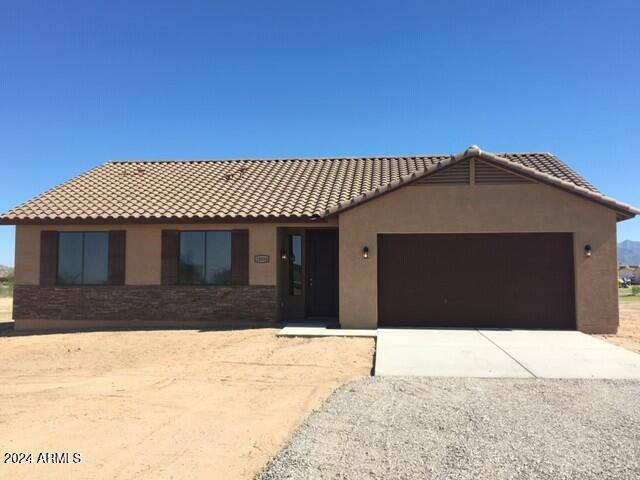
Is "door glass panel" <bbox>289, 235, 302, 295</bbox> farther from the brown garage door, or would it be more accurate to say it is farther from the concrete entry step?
the brown garage door

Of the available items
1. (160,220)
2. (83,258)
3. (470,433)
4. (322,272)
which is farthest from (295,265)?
(470,433)

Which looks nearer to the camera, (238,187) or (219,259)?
(219,259)

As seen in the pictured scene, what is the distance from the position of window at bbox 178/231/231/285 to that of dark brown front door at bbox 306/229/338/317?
8.02 feet

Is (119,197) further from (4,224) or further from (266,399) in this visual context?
(266,399)

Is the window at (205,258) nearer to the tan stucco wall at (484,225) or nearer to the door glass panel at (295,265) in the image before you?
the door glass panel at (295,265)

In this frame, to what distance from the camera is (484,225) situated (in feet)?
40.3

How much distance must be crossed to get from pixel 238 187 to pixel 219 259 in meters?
3.17

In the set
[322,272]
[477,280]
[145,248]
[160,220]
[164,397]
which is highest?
[160,220]

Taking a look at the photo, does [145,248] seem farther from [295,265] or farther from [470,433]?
[470,433]

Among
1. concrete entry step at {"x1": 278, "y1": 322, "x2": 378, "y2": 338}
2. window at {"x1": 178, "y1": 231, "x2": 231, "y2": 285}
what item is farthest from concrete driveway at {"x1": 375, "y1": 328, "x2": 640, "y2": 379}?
window at {"x1": 178, "y1": 231, "x2": 231, "y2": 285}

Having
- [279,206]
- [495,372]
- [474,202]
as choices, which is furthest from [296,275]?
[495,372]

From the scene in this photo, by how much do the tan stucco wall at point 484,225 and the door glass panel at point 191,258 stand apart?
3.90 meters

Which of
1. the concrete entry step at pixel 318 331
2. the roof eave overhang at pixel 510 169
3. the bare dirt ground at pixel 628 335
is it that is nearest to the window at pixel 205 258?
the concrete entry step at pixel 318 331

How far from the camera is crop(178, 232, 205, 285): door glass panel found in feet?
43.8
